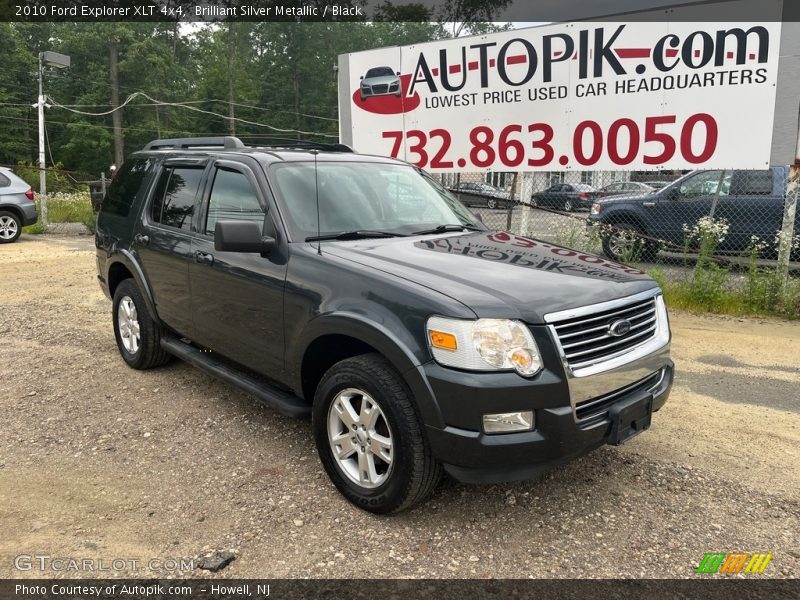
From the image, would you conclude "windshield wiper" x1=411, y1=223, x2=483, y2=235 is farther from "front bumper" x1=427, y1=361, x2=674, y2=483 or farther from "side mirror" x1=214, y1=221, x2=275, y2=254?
"front bumper" x1=427, y1=361, x2=674, y2=483

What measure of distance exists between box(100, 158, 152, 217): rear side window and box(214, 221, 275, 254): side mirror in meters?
2.26

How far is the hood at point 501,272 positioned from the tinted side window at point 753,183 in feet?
23.6

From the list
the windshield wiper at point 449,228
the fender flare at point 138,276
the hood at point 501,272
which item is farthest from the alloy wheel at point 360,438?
the fender flare at point 138,276

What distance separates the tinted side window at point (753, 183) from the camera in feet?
31.0

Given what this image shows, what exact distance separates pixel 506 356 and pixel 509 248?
1.19m

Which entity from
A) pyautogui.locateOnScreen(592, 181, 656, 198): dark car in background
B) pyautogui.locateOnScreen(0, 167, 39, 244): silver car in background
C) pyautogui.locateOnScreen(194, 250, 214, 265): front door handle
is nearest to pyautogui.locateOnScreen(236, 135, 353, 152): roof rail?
pyautogui.locateOnScreen(194, 250, 214, 265): front door handle

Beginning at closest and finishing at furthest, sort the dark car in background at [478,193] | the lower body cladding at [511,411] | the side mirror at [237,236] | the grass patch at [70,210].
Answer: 1. the lower body cladding at [511,411]
2. the side mirror at [237,236]
3. the dark car in background at [478,193]
4. the grass patch at [70,210]

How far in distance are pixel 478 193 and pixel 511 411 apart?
977 cm

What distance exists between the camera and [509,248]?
3688 millimetres

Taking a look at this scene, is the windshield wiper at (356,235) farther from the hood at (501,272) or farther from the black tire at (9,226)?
the black tire at (9,226)

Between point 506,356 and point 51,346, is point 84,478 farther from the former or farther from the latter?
point 51,346

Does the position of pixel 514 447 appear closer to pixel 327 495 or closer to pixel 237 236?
pixel 327 495

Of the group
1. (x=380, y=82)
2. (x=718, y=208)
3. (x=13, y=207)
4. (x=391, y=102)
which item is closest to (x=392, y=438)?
(x=391, y=102)

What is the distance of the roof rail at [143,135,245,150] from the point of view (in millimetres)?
4391
